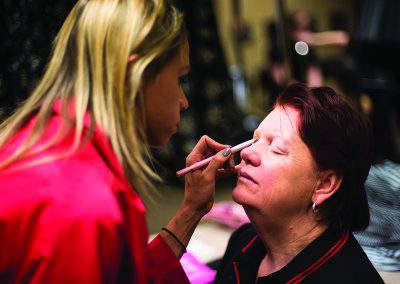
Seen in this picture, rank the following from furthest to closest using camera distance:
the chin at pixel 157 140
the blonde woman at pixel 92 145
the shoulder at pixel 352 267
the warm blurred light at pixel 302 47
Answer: the warm blurred light at pixel 302 47, the shoulder at pixel 352 267, the chin at pixel 157 140, the blonde woman at pixel 92 145

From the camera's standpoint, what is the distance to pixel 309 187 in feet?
4.10

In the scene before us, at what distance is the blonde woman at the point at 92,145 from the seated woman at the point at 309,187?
0.34 meters

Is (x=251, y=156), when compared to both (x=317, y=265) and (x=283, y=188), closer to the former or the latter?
(x=283, y=188)

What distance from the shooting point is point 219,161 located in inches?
47.8

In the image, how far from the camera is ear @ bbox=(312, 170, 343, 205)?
48.9 inches

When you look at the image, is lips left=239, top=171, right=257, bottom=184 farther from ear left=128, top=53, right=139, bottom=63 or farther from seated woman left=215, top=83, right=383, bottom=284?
ear left=128, top=53, right=139, bottom=63

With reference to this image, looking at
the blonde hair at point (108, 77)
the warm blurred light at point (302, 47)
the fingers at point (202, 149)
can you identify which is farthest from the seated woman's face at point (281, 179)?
the warm blurred light at point (302, 47)

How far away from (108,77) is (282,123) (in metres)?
0.57

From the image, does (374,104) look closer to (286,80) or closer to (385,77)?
(385,77)

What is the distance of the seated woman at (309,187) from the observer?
120 centimetres

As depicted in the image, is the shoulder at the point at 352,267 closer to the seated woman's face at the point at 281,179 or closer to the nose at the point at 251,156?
the seated woman's face at the point at 281,179

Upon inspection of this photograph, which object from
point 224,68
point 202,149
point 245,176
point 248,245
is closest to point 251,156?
point 245,176

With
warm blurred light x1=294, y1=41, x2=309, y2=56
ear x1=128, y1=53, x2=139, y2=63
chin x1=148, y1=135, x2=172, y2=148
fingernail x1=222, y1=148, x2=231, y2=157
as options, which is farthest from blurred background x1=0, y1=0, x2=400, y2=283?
ear x1=128, y1=53, x2=139, y2=63

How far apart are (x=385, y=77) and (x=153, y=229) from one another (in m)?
2.18
